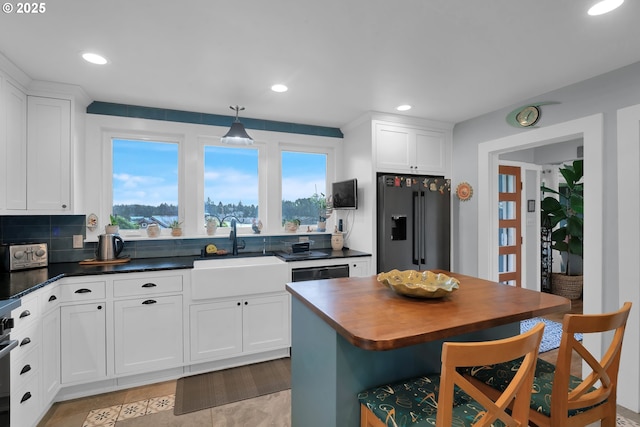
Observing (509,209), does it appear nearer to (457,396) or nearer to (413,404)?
(457,396)

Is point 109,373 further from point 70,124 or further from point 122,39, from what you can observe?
point 122,39

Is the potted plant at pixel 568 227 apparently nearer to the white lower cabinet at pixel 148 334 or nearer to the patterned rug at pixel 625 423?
the patterned rug at pixel 625 423

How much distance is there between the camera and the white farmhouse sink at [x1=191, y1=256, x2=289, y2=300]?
2.63m

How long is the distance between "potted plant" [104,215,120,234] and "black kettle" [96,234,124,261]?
103 millimetres

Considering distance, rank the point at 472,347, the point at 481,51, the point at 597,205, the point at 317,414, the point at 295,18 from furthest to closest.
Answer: the point at 597,205
the point at 481,51
the point at 295,18
the point at 317,414
the point at 472,347

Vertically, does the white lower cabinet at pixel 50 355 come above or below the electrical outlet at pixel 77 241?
below

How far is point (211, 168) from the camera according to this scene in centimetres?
345

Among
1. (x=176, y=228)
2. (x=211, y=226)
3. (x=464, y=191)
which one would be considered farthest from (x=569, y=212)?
(x=176, y=228)

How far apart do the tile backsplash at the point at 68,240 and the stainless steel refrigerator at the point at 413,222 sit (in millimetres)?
1585

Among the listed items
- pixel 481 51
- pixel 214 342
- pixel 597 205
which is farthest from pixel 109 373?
pixel 597 205

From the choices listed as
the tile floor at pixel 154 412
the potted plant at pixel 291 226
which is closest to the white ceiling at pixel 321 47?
the potted plant at pixel 291 226

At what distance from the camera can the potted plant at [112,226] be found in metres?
2.94

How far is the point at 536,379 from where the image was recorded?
4.34ft

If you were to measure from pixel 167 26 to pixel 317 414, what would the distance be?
2.20m
